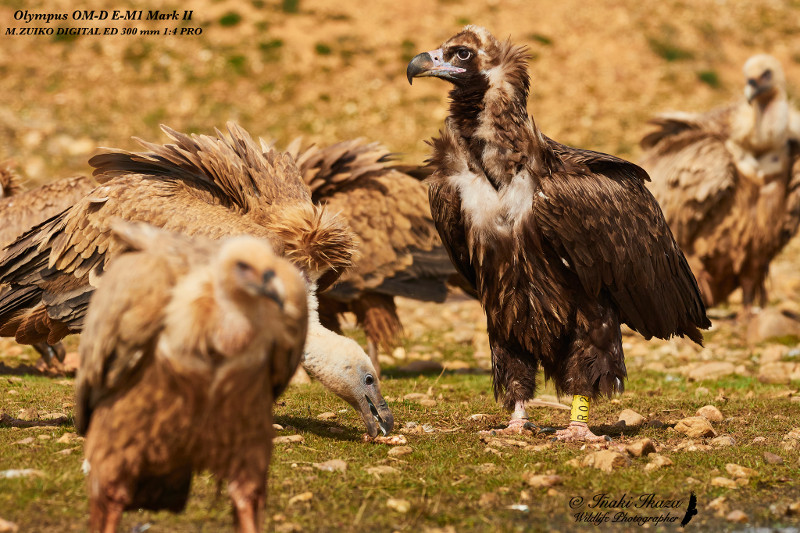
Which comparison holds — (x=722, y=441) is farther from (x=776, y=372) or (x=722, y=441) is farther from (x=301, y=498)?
(x=776, y=372)

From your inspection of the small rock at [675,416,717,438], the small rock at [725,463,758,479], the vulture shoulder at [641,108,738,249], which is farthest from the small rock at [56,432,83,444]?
the vulture shoulder at [641,108,738,249]

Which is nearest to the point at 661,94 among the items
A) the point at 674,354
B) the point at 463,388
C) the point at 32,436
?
the point at 674,354

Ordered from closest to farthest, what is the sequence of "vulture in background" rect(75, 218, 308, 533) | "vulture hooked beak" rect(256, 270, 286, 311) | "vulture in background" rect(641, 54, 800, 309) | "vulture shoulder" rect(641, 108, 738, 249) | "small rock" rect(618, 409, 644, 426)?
1. "vulture hooked beak" rect(256, 270, 286, 311)
2. "vulture in background" rect(75, 218, 308, 533)
3. "small rock" rect(618, 409, 644, 426)
4. "vulture in background" rect(641, 54, 800, 309)
5. "vulture shoulder" rect(641, 108, 738, 249)

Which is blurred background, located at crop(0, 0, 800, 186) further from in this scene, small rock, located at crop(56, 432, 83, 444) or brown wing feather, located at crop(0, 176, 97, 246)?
small rock, located at crop(56, 432, 83, 444)

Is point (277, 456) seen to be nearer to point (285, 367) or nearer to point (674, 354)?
point (285, 367)

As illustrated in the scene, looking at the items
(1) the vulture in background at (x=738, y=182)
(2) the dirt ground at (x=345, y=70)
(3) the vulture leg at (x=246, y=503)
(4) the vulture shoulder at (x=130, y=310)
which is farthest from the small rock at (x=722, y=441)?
(2) the dirt ground at (x=345, y=70)

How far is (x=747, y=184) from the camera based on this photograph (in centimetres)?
1202

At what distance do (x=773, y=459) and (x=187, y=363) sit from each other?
3676 mm

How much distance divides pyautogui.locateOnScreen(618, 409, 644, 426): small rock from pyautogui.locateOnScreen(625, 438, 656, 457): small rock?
987 millimetres

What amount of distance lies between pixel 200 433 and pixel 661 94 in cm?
2315

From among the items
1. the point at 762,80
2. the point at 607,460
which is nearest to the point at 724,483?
the point at 607,460

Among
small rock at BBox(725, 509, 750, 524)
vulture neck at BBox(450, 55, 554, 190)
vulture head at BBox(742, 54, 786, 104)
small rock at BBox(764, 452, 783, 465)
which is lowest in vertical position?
small rock at BBox(725, 509, 750, 524)

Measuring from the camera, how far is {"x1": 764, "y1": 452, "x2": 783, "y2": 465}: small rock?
5.62m

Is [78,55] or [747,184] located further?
[78,55]
